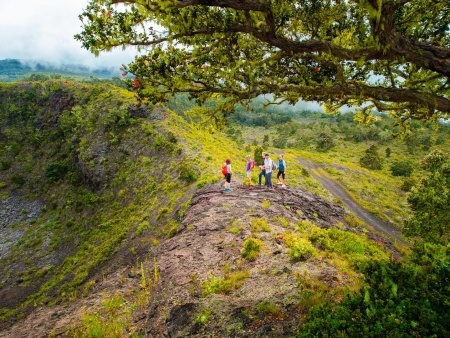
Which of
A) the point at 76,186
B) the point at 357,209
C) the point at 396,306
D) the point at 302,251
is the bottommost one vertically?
the point at 357,209

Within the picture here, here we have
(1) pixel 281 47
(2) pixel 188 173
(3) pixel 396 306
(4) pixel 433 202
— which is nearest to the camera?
(3) pixel 396 306

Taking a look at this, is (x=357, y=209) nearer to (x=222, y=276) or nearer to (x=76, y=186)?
(x=222, y=276)

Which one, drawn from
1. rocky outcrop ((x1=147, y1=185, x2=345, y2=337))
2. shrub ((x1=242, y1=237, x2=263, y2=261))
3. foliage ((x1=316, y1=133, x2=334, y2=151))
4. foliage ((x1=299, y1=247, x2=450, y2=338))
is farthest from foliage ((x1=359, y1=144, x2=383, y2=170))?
foliage ((x1=299, y1=247, x2=450, y2=338))

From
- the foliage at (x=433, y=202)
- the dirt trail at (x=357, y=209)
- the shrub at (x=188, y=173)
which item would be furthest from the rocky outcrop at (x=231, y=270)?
the dirt trail at (x=357, y=209)

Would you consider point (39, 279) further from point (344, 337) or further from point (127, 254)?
point (344, 337)

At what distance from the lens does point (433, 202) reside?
17.6 metres

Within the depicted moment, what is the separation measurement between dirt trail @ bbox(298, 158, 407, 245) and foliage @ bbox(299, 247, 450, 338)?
75.3 ft

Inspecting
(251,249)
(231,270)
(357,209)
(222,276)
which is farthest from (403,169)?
(222,276)

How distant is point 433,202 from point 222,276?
13966 millimetres

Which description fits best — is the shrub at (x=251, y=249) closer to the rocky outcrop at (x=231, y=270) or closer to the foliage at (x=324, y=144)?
the rocky outcrop at (x=231, y=270)

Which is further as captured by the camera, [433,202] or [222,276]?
[433,202]

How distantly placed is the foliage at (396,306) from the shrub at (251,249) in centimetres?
547

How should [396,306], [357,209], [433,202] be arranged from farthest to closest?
1. [357,209]
2. [433,202]
3. [396,306]

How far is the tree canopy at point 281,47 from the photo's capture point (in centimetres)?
546
